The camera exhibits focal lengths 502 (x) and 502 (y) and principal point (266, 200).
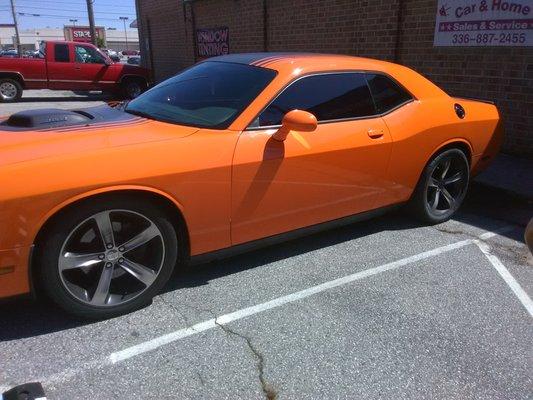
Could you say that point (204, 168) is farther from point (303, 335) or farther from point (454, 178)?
point (454, 178)

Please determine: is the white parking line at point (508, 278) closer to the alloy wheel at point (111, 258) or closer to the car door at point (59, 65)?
the alloy wheel at point (111, 258)

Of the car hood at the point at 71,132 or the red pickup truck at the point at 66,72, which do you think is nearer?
the car hood at the point at 71,132

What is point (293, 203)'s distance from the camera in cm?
343

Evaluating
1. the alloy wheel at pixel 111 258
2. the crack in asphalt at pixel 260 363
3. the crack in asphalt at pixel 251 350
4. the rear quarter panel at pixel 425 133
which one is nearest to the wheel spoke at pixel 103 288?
the alloy wheel at pixel 111 258

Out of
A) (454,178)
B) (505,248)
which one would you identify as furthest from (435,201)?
(505,248)

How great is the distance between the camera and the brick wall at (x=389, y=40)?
654 cm

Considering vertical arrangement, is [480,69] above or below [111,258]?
above

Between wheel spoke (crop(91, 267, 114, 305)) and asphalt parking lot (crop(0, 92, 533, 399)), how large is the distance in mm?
142

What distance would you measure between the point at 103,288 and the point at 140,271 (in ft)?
0.75

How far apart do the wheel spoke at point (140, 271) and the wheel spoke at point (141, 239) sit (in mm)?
81

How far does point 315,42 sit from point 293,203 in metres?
7.28

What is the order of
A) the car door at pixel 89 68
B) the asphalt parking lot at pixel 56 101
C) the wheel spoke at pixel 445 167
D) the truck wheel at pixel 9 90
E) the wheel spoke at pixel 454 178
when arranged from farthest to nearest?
the car door at pixel 89 68, the truck wheel at pixel 9 90, the asphalt parking lot at pixel 56 101, the wheel spoke at pixel 454 178, the wheel spoke at pixel 445 167

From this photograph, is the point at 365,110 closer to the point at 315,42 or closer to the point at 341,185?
the point at 341,185

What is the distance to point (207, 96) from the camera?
3.55 meters
